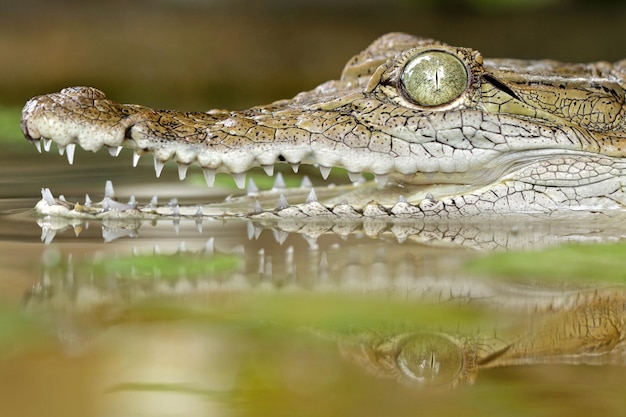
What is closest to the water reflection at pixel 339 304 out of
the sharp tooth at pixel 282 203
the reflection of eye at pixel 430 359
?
the reflection of eye at pixel 430 359

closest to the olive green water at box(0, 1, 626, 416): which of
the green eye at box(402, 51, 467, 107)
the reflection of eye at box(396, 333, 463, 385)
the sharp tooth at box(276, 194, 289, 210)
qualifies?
the reflection of eye at box(396, 333, 463, 385)

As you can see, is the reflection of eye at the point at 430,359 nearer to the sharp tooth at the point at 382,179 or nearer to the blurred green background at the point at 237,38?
the sharp tooth at the point at 382,179

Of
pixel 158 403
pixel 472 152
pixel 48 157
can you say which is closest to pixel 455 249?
pixel 472 152

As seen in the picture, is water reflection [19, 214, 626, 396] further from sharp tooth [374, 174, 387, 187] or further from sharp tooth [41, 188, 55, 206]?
sharp tooth [41, 188, 55, 206]

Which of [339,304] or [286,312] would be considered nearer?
[286,312]

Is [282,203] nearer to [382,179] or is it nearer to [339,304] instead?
[382,179]

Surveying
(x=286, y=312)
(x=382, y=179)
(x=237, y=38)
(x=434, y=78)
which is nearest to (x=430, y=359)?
(x=286, y=312)
